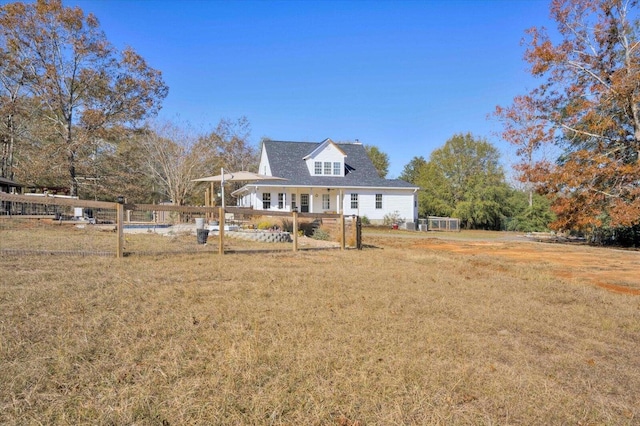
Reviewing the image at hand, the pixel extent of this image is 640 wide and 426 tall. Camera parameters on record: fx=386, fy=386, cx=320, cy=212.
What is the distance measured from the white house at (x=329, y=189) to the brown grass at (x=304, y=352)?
66.8ft

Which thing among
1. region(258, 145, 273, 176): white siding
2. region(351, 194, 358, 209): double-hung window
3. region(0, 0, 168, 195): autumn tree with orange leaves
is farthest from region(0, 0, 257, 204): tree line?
region(351, 194, 358, 209): double-hung window

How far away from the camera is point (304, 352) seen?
318 centimetres

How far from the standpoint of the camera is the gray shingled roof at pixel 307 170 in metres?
26.5

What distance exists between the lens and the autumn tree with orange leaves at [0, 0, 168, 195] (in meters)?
21.6

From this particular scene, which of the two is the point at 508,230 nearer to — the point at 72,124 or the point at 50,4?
the point at 72,124

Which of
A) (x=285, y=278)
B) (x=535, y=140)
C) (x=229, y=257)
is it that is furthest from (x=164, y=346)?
(x=535, y=140)

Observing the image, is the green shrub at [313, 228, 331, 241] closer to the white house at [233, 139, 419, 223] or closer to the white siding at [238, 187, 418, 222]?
the white house at [233, 139, 419, 223]

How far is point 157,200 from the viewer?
37719 mm

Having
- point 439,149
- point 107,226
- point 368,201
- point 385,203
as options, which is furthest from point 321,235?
point 439,149

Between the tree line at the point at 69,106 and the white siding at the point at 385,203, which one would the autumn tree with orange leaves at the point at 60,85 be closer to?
the tree line at the point at 69,106

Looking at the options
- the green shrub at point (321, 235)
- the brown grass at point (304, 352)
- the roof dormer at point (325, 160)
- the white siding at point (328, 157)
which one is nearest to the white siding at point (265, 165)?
the roof dormer at point (325, 160)

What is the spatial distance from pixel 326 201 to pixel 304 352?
24.5 m

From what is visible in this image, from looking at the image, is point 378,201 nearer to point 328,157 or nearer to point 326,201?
point 326,201

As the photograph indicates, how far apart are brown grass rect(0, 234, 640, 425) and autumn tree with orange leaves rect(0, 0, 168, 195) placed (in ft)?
66.5
